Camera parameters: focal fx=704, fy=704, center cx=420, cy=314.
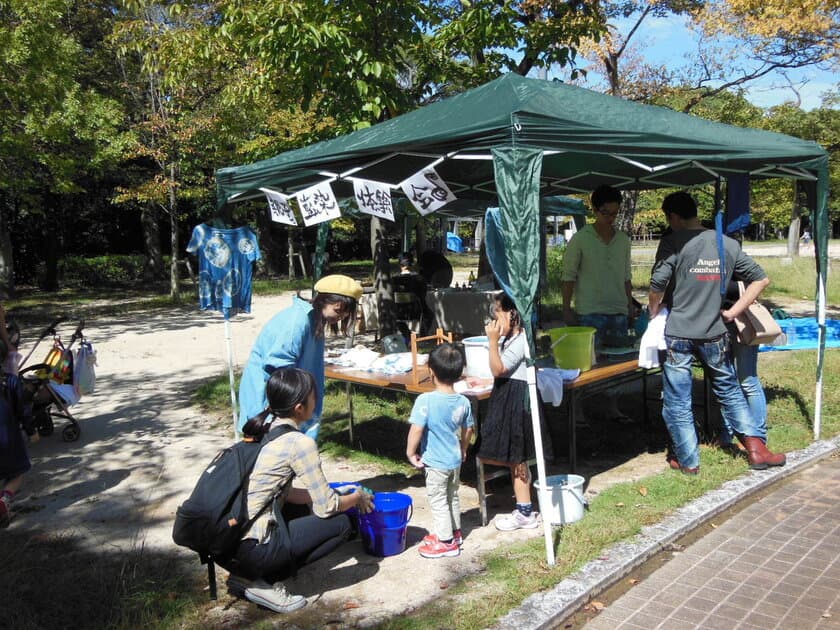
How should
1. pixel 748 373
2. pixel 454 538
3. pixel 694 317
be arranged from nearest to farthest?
pixel 454 538 < pixel 694 317 < pixel 748 373

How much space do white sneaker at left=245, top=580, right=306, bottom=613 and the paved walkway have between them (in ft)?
4.62

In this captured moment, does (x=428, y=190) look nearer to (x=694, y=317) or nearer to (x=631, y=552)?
(x=694, y=317)

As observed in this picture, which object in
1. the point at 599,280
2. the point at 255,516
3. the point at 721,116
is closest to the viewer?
the point at 255,516

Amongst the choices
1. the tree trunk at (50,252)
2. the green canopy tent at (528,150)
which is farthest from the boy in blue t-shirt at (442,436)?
the tree trunk at (50,252)

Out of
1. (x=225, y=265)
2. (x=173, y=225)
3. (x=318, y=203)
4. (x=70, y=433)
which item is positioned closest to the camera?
(x=318, y=203)

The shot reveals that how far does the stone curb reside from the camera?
10.7 feet

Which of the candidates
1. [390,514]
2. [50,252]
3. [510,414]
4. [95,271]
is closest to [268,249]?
[95,271]

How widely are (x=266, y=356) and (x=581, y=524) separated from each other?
6.95ft

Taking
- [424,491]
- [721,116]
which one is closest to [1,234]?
[424,491]

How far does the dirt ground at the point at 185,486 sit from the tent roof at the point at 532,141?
2.27m

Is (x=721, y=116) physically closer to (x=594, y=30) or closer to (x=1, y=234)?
(x=594, y=30)

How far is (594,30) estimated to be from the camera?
9.52 meters

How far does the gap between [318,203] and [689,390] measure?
2.97m

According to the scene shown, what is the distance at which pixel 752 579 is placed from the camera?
11.8ft
